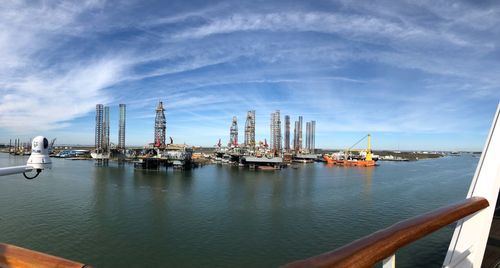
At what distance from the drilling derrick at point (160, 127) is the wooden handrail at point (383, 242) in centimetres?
5605

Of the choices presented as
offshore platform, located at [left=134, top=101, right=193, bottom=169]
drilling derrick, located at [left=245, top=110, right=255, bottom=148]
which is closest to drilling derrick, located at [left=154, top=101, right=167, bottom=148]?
offshore platform, located at [left=134, top=101, right=193, bottom=169]

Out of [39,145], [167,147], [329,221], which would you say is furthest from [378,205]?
[167,147]

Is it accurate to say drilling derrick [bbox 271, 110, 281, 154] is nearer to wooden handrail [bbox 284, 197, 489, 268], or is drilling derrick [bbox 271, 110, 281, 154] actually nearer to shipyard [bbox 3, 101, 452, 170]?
shipyard [bbox 3, 101, 452, 170]

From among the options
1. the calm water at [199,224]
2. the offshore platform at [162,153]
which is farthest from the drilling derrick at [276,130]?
the calm water at [199,224]

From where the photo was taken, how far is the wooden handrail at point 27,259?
0.78 metres

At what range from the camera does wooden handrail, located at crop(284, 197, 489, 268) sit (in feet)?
2.85

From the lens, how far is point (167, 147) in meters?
55.9

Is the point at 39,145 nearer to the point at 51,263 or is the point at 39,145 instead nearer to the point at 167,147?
the point at 51,263

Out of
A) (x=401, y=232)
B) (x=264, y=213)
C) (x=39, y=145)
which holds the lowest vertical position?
(x=264, y=213)

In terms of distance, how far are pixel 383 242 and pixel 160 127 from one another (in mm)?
57918

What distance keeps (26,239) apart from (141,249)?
502 centimetres

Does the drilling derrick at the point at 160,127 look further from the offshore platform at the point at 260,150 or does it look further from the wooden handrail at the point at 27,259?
the wooden handrail at the point at 27,259

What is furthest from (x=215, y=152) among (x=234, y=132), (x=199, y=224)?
(x=199, y=224)

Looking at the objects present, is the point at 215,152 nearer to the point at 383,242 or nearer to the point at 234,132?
the point at 234,132
